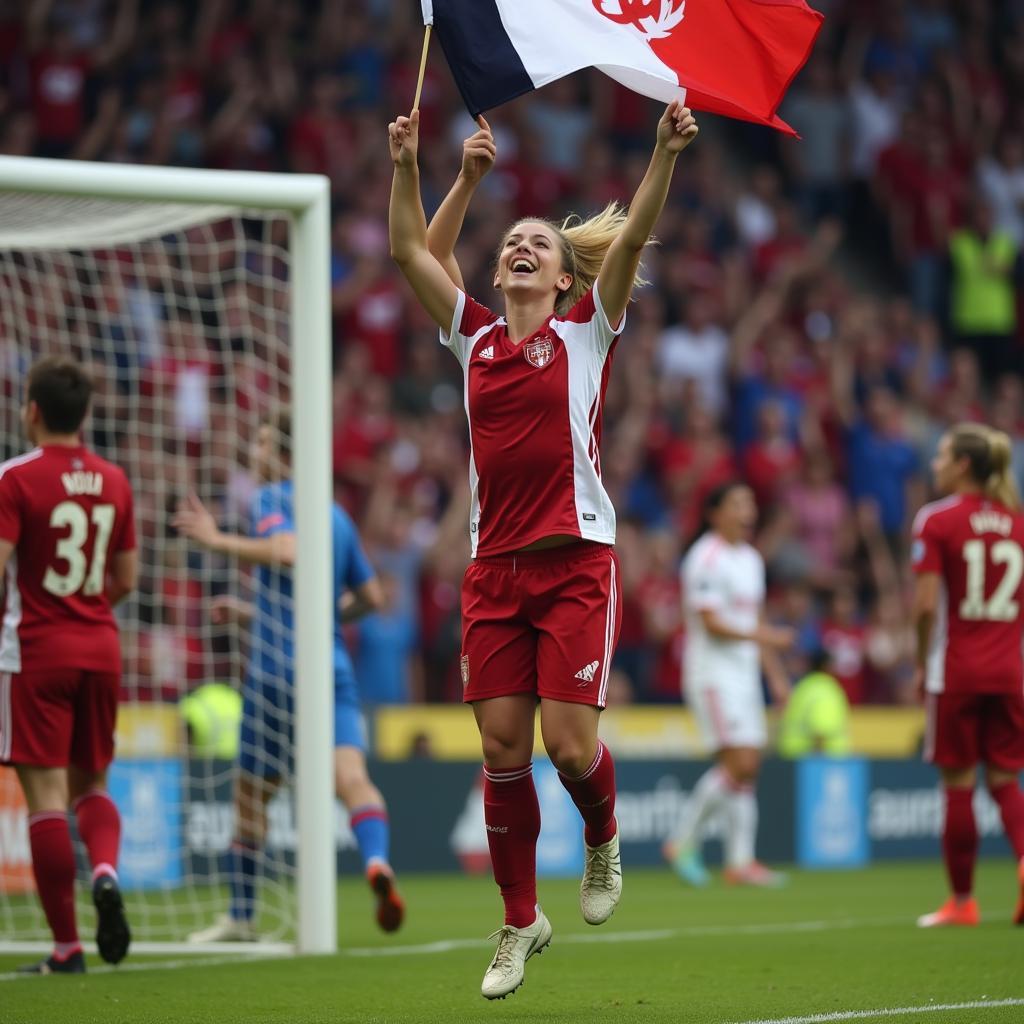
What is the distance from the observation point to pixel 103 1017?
6.23m

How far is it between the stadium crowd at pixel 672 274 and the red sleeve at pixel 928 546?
510 cm

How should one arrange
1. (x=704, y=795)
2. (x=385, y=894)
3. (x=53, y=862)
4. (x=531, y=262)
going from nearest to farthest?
1. (x=531, y=262)
2. (x=53, y=862)
3. (x=385, y=894)
4. (x=704, y=795)

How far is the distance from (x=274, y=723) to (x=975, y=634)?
132 inches

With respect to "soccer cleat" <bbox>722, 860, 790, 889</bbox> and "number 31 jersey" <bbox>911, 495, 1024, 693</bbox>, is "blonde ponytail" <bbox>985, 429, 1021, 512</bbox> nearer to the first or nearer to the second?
"number 31 jersey" <bbox>911, 495, 1024, 693</bbox>

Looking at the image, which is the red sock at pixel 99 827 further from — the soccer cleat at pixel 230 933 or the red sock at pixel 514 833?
the red sock at pixel 514 833

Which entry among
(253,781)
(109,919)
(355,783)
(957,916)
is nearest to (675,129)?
(109,919)

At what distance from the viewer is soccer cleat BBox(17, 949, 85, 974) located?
7539mm

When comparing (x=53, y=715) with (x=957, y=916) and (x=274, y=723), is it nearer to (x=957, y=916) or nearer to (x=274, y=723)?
(x=274, y=723)

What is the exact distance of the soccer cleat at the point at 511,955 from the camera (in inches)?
236

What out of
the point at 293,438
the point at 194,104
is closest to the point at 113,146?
the point at 194,104

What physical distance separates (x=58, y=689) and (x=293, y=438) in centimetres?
167

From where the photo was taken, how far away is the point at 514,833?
6285 millimetres

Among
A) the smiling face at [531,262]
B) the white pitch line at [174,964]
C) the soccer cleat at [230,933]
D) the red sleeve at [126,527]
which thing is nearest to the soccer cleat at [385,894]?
the white pitch line at [174,964]

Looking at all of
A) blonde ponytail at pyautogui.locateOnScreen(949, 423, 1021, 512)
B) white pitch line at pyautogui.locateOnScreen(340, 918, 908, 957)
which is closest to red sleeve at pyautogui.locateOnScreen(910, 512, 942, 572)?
blonde ponytail at pyautogui.locateOnScreen(949, 423, 1021, 512)
